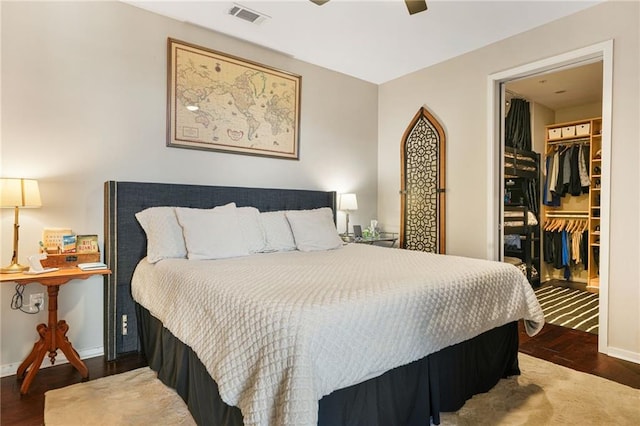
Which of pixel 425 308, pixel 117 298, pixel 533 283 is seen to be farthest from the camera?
pixel 533 283

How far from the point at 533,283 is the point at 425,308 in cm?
421

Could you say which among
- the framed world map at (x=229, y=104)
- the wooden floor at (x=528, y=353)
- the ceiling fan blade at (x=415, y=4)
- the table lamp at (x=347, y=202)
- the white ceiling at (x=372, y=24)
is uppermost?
the white ceiling at (x=372, y=24)

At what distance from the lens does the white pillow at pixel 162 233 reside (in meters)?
2.54

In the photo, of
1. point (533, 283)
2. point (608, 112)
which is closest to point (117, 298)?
point (608, 112)

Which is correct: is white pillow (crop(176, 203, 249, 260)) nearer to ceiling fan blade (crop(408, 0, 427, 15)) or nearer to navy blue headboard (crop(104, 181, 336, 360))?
navy blue headboard (crop(104, 181, 336, 360))

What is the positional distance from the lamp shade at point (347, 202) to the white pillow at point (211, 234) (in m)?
1.59

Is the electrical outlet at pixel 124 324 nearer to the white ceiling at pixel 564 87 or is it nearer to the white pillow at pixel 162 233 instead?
the white pillow at pixel 162 233

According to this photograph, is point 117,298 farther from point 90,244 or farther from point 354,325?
point 354,325

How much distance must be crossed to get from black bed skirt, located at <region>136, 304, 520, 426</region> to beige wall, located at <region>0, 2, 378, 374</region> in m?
0.90

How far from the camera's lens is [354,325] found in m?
1.36

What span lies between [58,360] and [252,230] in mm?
1668

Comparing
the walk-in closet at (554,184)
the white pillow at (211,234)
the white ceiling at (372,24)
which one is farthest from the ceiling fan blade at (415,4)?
the walk-in closet at (554,184)

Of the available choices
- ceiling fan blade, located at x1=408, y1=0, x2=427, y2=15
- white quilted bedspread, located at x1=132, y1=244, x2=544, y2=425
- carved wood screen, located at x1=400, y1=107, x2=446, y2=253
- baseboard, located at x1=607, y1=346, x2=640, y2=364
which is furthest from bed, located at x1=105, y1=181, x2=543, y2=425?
ceiling fan blade, located at x1=408, y1=0, x2=427, y2=15

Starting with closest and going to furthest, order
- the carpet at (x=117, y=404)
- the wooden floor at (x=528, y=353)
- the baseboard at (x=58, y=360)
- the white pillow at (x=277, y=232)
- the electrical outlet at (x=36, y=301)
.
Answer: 1. the carpet at (x=117, y=404)
2. the wooden floor at (x=528, y=353)
3. the baseboard at (x=58, y=360)
4. the electrical outlet at (x=36, y=301)
5. the white pillow at (x=277, y=232)
